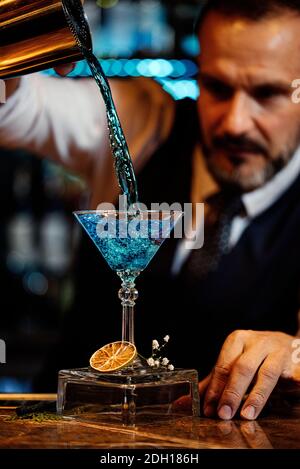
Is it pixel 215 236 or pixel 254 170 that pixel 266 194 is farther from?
pixel 215 236

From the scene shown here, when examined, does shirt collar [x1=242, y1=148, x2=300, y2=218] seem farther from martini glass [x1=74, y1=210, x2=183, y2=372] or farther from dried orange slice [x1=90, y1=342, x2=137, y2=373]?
dried orange slice [x1=90, y1=342, x2=137, y2=373]

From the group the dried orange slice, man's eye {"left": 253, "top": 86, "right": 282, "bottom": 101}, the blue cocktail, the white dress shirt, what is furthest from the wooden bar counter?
man's eye {"left": 253, "top": 86, "right": 282, "bottom": 101}

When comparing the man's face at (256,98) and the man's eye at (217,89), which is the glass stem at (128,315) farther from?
the man's eye at (217,89)

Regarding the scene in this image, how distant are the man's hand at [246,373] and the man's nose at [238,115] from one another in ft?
5.27

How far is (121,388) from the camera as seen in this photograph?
190 centimetres

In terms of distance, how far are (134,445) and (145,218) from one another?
0.62 metres

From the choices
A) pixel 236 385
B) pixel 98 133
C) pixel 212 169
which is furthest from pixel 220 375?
pixel 98 133

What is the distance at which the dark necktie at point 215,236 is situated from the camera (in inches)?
144

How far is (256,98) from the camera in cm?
362

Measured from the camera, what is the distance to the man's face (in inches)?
142

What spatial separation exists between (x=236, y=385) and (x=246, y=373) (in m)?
0.04

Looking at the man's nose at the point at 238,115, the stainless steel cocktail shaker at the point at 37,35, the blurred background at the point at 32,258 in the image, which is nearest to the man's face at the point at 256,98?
the man's nose at the point at 238,115

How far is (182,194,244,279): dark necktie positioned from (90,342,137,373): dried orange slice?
1704mm

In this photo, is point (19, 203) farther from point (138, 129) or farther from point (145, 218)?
point (145, 218)
